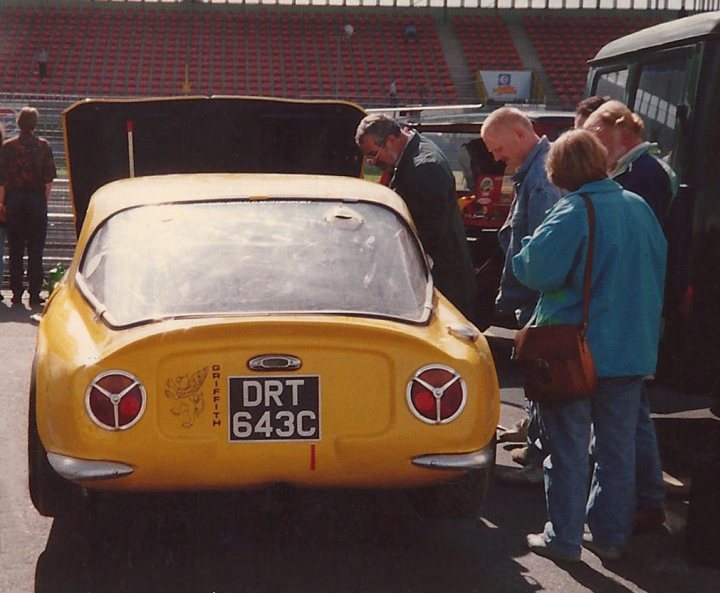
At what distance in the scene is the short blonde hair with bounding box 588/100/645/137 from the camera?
16.8ft

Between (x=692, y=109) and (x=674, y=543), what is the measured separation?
8.11ft

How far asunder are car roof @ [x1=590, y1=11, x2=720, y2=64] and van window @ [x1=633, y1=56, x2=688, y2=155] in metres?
0.11

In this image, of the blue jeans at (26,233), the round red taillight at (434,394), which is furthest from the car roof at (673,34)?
the blue jeans at (26,233)

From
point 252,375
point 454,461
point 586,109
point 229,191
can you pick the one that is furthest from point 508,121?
point 252,375

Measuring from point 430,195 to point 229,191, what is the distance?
61.5 inches

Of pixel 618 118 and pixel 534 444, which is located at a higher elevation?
pixel 618 118

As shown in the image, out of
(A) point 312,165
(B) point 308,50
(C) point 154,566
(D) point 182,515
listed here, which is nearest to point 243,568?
(C) point 154,566

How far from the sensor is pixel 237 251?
14.6 ft

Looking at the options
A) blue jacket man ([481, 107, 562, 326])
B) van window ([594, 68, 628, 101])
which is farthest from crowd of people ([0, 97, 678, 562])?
van window ([594, 68, 628, 101])

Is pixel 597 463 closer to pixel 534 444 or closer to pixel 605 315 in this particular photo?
pixel 605 315

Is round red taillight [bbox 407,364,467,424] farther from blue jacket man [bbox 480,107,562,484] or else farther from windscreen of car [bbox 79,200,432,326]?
blue jacket man [bbox 480,107,562,484]

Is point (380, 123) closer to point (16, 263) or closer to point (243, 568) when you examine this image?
point (243, 568)

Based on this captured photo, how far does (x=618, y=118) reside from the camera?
16.8ft

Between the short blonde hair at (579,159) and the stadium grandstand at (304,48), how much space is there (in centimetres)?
2987
